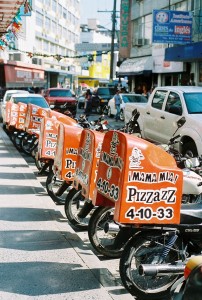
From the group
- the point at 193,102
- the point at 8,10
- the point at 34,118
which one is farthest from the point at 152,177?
the point at 8,10

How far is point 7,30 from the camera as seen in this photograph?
17250 mm

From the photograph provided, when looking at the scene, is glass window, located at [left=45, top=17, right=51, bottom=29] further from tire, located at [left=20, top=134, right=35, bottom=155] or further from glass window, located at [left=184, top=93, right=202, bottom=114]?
glass window, located at [left=184, top=93, right=202, bottom=114]

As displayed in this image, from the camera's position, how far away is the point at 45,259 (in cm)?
545

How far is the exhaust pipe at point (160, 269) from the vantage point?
425cm

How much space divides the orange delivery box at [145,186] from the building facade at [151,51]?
61.6 ft

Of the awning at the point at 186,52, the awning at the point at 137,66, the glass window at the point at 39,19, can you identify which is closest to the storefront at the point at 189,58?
the awning at the point at 186,52

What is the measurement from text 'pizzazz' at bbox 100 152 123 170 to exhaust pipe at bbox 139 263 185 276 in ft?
2.99

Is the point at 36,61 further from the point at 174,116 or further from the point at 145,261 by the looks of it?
the point at 145,261

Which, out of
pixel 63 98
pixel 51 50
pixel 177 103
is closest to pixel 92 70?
pixel 51 50

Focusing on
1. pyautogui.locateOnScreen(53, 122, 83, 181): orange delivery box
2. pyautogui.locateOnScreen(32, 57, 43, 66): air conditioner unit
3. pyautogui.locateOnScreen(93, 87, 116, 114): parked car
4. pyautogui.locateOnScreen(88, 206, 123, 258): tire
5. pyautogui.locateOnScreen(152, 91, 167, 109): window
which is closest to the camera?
pyautogui.locateOnScreen(88, 206, 123, 258): tire

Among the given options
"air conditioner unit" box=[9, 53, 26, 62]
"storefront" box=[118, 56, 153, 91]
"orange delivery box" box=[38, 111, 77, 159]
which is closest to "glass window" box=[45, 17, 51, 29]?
"air conditioner unit" box=[9, 53, 26, 62]

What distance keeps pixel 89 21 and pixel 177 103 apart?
116m

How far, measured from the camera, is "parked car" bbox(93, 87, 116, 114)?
31.4 m

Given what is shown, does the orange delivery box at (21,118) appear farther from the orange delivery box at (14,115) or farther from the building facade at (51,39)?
the building facade at (51,39)
